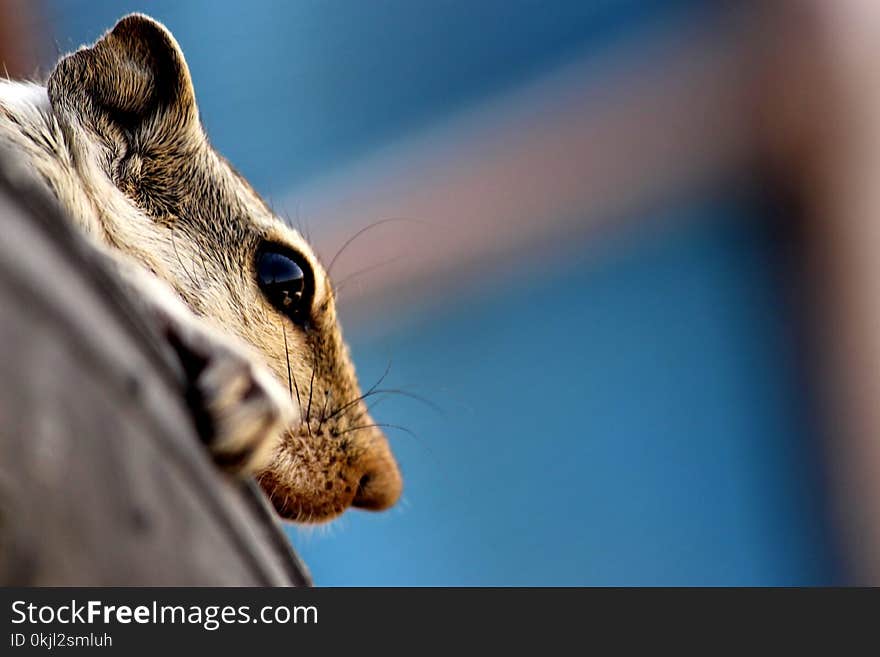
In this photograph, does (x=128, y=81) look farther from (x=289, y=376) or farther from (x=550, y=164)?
(x=550, y=164)

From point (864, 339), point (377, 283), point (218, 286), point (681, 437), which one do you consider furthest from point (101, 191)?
point (864, 339)

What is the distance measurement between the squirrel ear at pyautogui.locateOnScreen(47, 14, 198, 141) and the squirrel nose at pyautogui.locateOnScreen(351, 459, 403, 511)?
0.28 metres

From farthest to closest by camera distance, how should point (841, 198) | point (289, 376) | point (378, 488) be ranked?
point (841, 198)
point (378, 488)
point (289, 376)

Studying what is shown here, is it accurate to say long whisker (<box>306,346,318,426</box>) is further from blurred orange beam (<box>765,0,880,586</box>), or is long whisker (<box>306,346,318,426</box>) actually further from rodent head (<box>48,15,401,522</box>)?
blurred orange beam (<box>765,0,880,586</box>)

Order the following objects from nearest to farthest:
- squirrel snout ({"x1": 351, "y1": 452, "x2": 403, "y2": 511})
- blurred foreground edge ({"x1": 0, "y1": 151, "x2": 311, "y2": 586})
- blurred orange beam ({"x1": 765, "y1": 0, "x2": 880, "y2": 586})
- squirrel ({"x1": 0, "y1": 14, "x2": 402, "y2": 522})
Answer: blurred foreground edge ({"x1": 0, "y1": 151, "x2": 311, "y2": 586}), squirrel ({"x1": 0, "y1": 14, "x2": 402, "y2": 522}), squirrel snout ({"x1": 351, "y1": 452, "x2": 403, "y2": 511}), blurred orange beam ({"x1": 765, "y1": 0, "x2": 880, "y2": 586})

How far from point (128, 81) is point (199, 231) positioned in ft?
0.36

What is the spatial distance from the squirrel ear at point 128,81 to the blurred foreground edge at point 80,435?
0.39 metres

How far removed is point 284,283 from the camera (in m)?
0.63

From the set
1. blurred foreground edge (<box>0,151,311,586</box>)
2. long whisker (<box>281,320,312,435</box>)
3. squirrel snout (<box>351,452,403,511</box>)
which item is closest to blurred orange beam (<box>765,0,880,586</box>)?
squirrel snout (<box>351,452,403,511</box>)

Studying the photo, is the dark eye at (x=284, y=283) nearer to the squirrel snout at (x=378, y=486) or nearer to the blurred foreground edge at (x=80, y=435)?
the squirrel snout at (x=378, y=486)

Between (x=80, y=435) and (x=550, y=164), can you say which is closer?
(x=80, y=435)

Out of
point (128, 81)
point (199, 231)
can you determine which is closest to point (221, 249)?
point (199, 231)

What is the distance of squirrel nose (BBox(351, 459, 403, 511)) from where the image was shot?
2.23ft

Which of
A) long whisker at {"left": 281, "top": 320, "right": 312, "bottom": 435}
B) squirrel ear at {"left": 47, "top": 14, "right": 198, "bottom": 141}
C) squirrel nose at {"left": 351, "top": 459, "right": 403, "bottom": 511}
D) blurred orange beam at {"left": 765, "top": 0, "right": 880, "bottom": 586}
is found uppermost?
blurred orange beam at {"left": 765, "top": 0, "right": 880, "bottom": 586}
